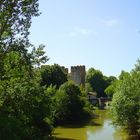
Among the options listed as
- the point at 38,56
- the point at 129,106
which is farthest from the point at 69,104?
the point at 38,56

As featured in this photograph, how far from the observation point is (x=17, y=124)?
15.4 meters

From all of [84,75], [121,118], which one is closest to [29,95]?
[121,118]

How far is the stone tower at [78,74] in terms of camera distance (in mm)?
133500

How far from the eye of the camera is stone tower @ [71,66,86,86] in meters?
134

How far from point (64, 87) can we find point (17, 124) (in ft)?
142

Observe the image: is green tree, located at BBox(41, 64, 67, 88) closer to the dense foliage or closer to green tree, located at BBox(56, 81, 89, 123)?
green tree, located at BBox(56, 81, 89, 123)

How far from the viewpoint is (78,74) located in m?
134


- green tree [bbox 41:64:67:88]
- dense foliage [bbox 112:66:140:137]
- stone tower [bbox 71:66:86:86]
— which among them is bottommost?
dense foliage [bbox 112:66:140:137]

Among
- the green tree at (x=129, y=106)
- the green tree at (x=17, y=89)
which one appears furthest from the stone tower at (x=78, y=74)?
the green tree at (x=17, y=89)

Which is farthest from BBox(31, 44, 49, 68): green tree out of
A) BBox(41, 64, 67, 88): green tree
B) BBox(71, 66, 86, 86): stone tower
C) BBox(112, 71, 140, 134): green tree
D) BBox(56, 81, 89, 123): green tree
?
BBox(71, 66, 86, 86): stone tower

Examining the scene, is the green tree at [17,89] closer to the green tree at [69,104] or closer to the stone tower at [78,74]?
the green tree at [69,104]

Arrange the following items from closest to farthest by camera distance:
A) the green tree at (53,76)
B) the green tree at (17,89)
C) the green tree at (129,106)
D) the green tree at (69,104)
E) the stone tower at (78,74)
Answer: the green tree at (17,89) → the green tree at (129,106) → the green tree at (69,104) → the green tree at (53,76) → the stone tower at (78,74)

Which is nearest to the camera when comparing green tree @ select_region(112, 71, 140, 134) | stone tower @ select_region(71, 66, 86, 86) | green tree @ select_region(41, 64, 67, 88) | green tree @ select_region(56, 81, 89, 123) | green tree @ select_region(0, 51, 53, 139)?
green tree @ select_region(0, 51, 53, 139)

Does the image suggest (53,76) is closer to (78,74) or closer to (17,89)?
(17,89)
